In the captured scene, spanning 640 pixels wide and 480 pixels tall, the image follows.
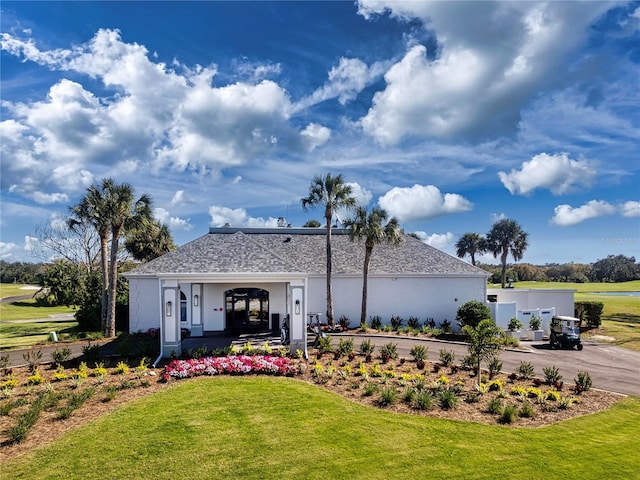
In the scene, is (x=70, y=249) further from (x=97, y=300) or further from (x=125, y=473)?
(x=125, y=473)

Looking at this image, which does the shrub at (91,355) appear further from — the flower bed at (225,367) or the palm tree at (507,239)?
the palm tree at (507,239)

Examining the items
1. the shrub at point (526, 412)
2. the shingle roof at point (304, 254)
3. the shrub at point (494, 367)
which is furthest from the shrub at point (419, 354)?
the shingle roof at point (304, 254)

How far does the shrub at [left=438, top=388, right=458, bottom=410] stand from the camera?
508 inches

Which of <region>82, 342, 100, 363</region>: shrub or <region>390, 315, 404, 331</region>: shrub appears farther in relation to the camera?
<region>390, 315, 404, 331</region>: shrub

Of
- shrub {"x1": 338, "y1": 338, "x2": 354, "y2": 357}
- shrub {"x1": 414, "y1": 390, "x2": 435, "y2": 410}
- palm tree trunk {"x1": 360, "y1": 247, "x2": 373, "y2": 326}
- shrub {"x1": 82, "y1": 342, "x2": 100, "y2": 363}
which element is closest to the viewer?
shrub {"x1": 414, "y1": 390, "x2": 435, "y2": 410}

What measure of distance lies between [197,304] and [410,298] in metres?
16.3

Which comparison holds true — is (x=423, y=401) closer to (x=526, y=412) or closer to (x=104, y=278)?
(x=526, y=412)

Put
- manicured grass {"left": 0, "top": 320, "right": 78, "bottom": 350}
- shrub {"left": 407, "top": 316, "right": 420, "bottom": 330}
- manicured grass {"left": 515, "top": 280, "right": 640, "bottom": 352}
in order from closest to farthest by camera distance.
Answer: manicured grass {"left": 0, "top": 320, "right": 78, "bottom": 350} < manicured grass {"left": 515, "top": 280, "right": 640, "bottom": 352} < shrub {"left": 407, "top": 316, "right": 420, "bottom": 330}

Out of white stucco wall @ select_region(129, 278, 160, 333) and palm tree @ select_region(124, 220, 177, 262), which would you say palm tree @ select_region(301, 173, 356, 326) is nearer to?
white stucco wall @ select_region(129, 278, 160, 333)

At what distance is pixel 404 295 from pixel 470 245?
44133 millimetres

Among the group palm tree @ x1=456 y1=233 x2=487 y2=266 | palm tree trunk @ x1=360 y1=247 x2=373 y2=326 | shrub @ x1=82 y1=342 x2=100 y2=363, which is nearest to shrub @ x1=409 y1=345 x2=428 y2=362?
palm tree trunk @ x1=360 y1=247 x2=373 y2=326

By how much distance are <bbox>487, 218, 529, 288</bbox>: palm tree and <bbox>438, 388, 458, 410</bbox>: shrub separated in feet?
170

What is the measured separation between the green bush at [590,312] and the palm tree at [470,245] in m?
34.0

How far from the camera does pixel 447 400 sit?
13.0 meters
